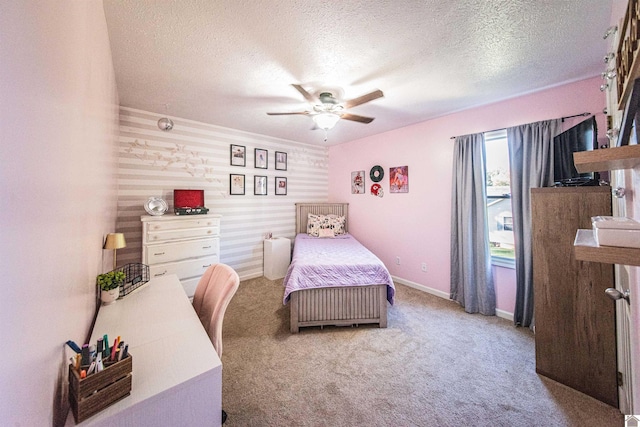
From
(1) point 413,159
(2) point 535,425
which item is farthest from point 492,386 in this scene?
(1) point 413,159

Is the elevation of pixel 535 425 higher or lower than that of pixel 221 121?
lower

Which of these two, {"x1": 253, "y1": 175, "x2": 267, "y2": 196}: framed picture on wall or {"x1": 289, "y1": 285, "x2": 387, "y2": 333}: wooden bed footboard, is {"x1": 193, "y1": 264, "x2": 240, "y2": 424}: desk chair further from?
{"x1": 253, "y1": 175, "x2": 267, "y2": 196}: framed picture on wall

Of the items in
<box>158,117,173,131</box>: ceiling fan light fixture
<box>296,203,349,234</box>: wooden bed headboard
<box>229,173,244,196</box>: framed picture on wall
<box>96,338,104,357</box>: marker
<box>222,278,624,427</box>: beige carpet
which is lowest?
<box>222,278,624,427</box>: beige carpet

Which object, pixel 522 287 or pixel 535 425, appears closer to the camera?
pixel 535 425

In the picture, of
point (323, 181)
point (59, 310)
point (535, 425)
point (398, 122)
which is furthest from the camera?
point (323, 181)

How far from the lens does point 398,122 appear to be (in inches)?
135

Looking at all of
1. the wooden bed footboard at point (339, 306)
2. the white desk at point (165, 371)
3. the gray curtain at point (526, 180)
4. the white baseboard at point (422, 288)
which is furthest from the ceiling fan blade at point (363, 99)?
the white baseboard at point (422, 288)

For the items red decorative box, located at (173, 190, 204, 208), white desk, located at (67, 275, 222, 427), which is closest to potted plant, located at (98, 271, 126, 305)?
white desk, located at (67, 275, 222, 427)

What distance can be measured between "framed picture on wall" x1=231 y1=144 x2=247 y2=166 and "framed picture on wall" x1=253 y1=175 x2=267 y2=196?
317 millimetres

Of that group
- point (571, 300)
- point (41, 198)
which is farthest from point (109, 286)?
point (571, 300)

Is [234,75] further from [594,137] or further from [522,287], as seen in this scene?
[522,287]

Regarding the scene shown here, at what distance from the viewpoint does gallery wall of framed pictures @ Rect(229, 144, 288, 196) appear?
3714 mm

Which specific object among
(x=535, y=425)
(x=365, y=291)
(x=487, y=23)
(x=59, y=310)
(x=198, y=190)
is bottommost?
(x=535, y=425)

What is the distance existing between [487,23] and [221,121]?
122 inches
